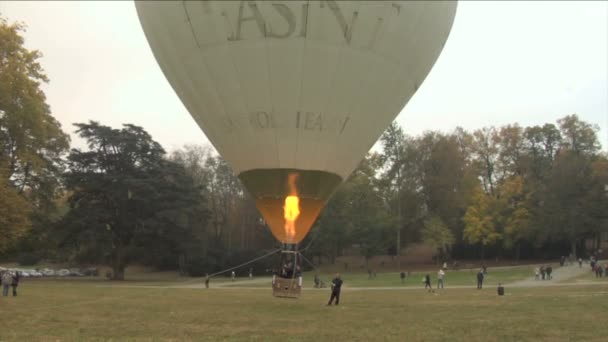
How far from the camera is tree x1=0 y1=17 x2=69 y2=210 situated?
28.0 meters

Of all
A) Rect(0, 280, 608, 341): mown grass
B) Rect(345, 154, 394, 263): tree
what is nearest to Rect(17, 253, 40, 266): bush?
Rect(345, 154, 394, 263): tree

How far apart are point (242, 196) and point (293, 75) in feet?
145

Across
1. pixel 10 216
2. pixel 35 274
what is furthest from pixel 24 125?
pixel 35 274

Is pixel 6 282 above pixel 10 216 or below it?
below

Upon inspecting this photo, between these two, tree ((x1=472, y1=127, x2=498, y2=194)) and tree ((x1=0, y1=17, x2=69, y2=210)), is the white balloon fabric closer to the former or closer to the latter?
tree ((x1=0, y1=17, x2=69, y2=210))

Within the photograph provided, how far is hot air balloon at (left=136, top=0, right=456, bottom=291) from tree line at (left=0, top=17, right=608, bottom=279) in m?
17.0

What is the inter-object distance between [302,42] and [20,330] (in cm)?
732

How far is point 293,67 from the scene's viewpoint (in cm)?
1017

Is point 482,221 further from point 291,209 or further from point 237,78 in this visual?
point 237,78

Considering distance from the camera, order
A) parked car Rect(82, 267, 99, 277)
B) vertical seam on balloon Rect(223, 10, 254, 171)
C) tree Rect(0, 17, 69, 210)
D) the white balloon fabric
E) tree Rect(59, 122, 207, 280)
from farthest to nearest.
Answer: parked car Rect(82, 267, 99, 277), tree Rect(59, 122, 207, 280), tree Rect(0, 17, 69, 210), vertical seam on balloon Rect(223, 10, 254, 171), the white balloon fabric

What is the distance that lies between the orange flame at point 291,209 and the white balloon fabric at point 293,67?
0.44m

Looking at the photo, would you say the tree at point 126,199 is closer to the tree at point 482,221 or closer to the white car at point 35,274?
the white car at point 35,274

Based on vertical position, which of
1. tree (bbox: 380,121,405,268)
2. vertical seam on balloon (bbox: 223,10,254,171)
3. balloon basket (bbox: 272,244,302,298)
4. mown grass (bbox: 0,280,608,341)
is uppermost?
tree (bbox: 380,121,405,268)

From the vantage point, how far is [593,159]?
1779 inches
